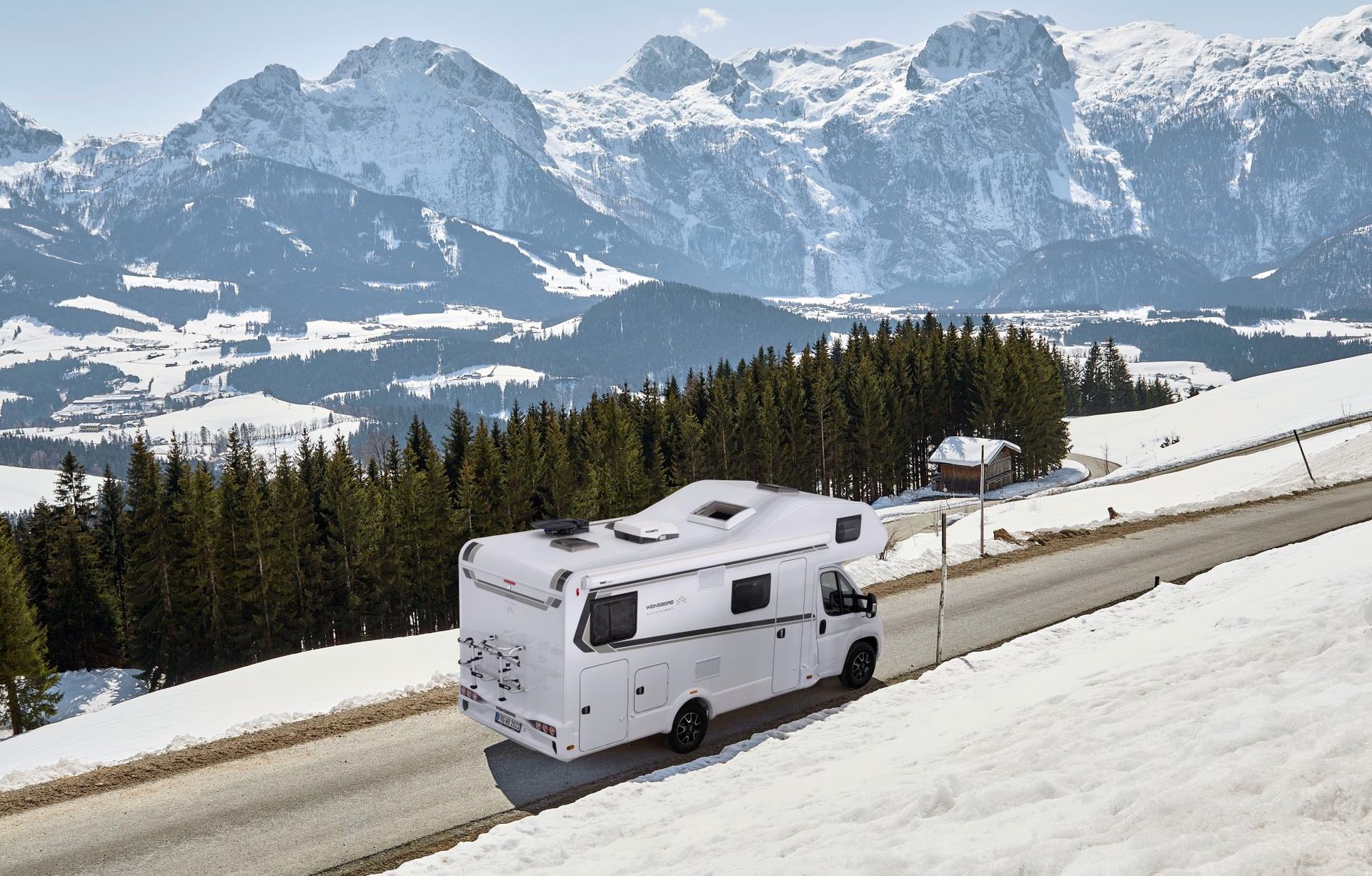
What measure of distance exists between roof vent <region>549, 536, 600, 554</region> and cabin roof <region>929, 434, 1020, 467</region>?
7416 cm

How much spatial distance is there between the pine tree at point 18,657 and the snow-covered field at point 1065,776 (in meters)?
38.2

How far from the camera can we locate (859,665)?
2028 centimetres

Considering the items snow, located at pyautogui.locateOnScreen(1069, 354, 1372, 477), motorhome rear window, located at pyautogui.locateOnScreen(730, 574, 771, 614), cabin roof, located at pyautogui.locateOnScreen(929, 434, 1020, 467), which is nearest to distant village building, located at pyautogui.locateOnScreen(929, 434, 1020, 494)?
cabin roof, located at pyautogui.locateOnScreen(929, 434, 1020, 467)

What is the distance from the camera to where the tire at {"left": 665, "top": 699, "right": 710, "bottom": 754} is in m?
17.2

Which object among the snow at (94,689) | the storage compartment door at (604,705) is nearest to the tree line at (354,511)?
the snow at (94,689)

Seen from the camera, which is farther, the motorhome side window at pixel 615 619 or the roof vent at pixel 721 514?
the roof vent at pixel 721 514

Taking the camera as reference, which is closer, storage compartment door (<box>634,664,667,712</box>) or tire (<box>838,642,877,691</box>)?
storage compartment door (<box>634,664,667,712</box>)

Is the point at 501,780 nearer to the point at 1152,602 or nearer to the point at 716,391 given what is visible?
the point at 1152,602

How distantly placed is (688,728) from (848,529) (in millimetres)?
5055

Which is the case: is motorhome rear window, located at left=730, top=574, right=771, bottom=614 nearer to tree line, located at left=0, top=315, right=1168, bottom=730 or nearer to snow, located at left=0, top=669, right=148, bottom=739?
tree line, located at left=0, top=315, right=1168, bottom=730

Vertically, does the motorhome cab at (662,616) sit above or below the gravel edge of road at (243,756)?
above

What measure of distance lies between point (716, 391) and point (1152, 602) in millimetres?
64765

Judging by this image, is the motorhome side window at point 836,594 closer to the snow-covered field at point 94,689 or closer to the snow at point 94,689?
the snow at point 94,689

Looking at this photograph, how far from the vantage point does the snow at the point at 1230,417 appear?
84.2m
